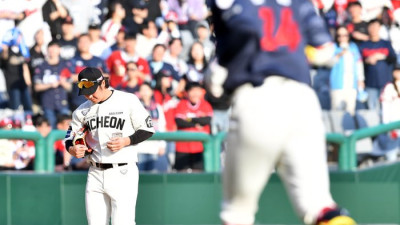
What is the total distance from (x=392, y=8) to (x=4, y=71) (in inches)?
235

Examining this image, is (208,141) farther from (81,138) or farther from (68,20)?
(68,20)

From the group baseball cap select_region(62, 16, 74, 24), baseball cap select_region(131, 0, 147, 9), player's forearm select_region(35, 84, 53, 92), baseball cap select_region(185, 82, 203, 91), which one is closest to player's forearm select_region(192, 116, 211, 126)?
baseball cap select_region(185, 82, 203, 91)

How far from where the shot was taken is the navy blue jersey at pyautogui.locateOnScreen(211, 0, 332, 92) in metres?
4.67

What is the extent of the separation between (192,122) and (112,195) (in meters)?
3.53

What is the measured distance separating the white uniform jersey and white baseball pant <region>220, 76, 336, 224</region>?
3484mm

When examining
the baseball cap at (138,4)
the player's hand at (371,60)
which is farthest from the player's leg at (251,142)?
the baseball cap at (138,4)

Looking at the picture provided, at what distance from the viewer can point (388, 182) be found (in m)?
10.9

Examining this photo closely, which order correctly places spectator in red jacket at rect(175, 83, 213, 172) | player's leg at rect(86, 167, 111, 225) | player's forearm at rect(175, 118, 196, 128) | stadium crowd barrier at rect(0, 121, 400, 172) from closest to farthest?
player's leg at rect(86, 167, 111, 225) < stadium crowd barrier at rect(0, 121, 400, 172) < spectator in red jacket at rect(175, 83, 213, 172) < player's forearm at rect(175, 118, 196, 128)

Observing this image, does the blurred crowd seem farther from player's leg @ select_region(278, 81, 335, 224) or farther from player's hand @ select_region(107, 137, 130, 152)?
player's leg @ select_region(278, 81, 335, 224)

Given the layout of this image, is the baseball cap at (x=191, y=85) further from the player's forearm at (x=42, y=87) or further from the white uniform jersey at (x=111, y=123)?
the white uniform jersey at (x=111, y=123)

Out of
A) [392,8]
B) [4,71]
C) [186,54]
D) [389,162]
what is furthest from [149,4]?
[389,162]

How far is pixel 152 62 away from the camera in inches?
505

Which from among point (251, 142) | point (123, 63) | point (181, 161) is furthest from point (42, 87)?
point (251, 142)

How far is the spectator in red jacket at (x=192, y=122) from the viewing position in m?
A: 10.9
